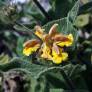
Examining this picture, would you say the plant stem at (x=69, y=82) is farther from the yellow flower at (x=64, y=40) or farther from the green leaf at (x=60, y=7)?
the green leaf at (x=60, y=7)

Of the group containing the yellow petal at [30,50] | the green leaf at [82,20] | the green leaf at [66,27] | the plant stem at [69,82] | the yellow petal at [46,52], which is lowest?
the plant stem at [69,82]

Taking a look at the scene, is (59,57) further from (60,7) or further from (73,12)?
(60,7)

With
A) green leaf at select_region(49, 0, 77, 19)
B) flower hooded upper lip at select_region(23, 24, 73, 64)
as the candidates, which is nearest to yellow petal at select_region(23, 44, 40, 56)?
flower hooded upper lip at select_region(23, 24, 73, 64)

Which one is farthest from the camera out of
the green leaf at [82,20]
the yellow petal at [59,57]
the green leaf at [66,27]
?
the green leaf at [82,20]

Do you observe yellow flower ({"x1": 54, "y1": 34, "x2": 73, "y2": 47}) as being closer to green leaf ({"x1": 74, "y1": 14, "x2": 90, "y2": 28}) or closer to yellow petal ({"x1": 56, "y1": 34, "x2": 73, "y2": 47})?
yellow petal ({"x1": 56, "y1": 34, "x2": 73, "y2": 47})

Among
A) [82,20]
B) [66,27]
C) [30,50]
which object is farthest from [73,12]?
[82,20]

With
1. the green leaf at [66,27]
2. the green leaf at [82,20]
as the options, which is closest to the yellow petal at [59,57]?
the green leaf at [66,27]

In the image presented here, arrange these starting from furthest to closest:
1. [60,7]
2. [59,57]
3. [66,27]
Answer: [60,7], [66,27], [59,57]

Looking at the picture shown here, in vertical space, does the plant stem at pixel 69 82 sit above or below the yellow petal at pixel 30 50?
below
